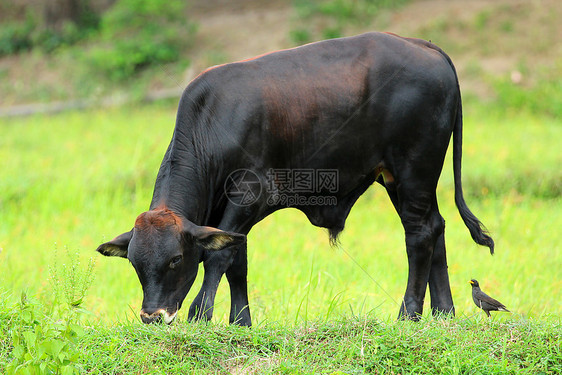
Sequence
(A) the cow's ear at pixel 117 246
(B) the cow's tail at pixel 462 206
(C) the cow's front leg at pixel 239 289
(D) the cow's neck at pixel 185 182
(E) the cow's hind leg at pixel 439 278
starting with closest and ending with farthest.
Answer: (A) the cow's ear at pixel 117 246 < (D) the cow's neck at pixel 185 182 < (C) the cow's front leg at pixel 239 289 < (B) the cow's tail at pixel 462 206 < (E) the cow's hind leg at pixel 439 278

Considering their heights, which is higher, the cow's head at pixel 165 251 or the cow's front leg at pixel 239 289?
the cow's head at pixel 165 251

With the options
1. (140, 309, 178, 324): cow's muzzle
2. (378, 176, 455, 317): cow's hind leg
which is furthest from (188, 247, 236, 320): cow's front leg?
(378, 176, 455, 317): cow's hind leg

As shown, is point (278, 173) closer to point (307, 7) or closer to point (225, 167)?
point (225, 167)

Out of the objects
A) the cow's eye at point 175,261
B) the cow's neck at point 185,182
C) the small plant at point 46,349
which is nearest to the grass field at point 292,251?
the small plant at point 46,349

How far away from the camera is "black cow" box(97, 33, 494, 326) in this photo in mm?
4332

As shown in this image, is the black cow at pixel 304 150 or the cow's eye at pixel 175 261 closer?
the cow's eye at pixel 175 261

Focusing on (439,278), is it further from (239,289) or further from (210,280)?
(210,280)

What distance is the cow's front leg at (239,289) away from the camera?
4684mm

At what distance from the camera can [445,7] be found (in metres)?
15.6

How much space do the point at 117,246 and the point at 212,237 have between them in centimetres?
60

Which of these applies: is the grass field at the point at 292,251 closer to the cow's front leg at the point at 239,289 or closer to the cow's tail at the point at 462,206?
the cow's front leg at the point at 239,289

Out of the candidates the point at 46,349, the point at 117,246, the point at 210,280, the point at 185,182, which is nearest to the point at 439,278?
the point at 210,280

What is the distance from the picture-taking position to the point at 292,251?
684 cm

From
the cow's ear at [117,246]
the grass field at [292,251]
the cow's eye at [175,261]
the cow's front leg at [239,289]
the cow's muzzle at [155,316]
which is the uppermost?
the cow's ear at [117,246]
